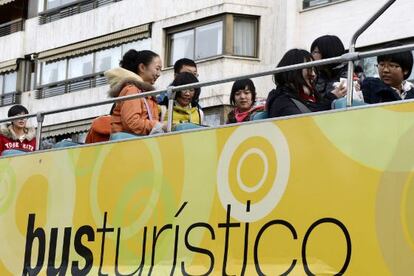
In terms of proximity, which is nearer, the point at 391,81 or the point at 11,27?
the point at 391,81

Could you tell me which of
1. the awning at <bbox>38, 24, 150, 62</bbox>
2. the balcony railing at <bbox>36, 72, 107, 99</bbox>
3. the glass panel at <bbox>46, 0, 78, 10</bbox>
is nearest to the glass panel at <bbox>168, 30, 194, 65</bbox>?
the awning at <bbox>38, 24, 150, 62</bbox>

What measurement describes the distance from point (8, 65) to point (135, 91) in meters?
25.6

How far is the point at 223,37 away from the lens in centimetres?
2419

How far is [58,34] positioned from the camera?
30141 millimetres

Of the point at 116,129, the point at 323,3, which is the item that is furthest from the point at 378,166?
the point at 323,3

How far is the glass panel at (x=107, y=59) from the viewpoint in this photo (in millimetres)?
27594

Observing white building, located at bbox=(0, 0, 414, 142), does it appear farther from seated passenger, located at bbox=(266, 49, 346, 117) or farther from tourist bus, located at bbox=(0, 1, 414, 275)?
seated passenger, located at bbox=(266, 49, 346, 117)

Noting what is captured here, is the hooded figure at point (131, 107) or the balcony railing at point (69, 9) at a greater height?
the balcony railing at point (69, 9)

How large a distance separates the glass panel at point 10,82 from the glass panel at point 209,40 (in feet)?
29.8

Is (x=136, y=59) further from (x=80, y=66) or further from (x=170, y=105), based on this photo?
(x=80, y=66)

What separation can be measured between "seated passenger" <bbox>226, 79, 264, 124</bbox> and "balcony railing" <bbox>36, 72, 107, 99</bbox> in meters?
20.9

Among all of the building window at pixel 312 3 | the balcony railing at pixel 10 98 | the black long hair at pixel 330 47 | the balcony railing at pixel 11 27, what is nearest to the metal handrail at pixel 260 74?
the black long hair at pixel 330 47

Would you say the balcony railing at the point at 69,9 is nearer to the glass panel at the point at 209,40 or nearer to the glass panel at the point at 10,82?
the glass panel at the point at 10,82

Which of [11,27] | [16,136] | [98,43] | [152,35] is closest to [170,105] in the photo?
[16,136]
